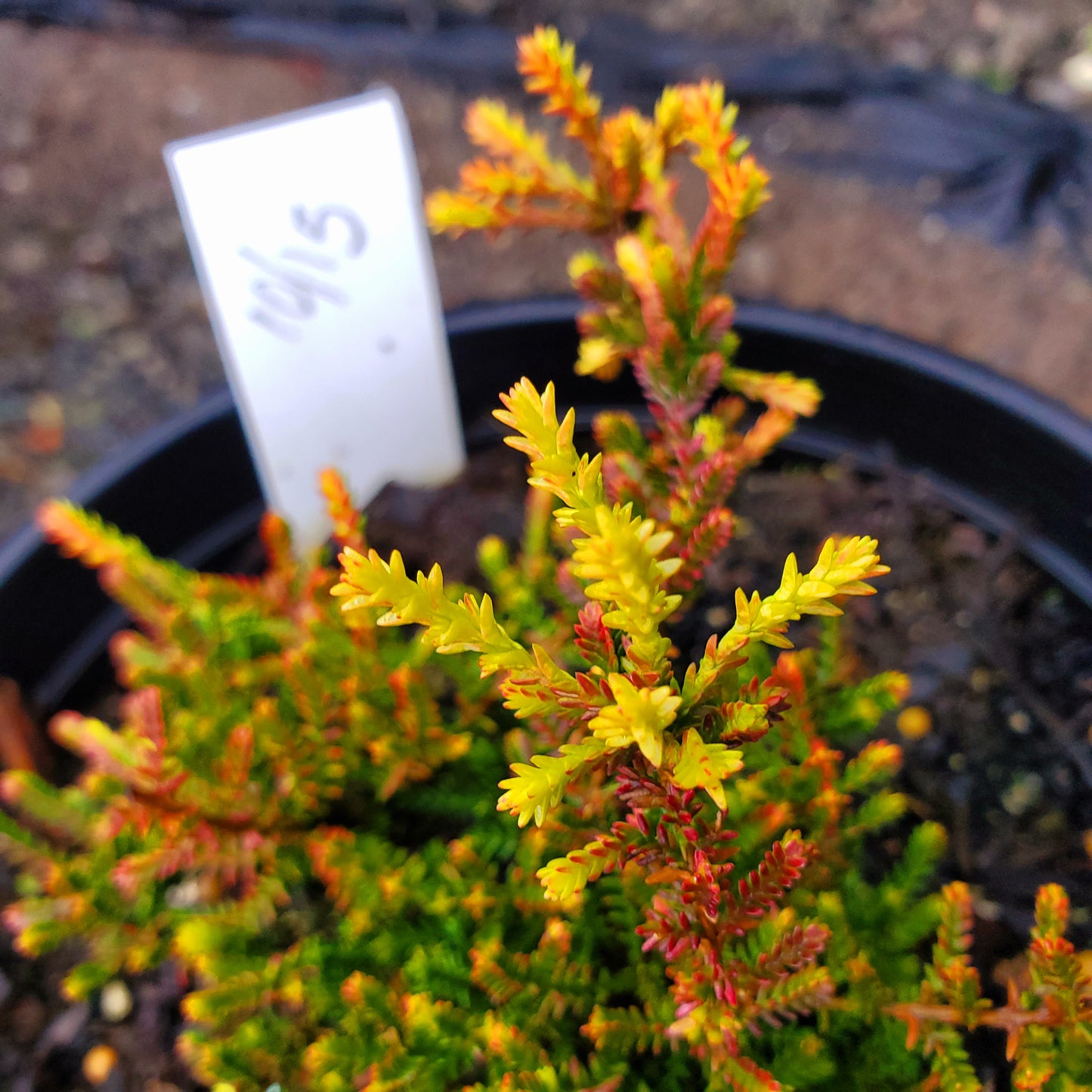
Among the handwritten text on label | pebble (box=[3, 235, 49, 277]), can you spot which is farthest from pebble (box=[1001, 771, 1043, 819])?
pebble (box=[3, 235, 49, 277])

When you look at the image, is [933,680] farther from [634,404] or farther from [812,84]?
[812,84]

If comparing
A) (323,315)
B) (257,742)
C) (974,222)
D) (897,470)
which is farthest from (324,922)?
(974,222)

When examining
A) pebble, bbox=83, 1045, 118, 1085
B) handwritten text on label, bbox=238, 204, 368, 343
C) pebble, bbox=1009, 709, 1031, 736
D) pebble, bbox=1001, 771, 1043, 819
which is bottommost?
pebble, bbox=83, 1045, 118, 1085

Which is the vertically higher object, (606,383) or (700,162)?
(700,162)

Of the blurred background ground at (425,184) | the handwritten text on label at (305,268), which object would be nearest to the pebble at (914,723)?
the handwritten text on label at (305,268)

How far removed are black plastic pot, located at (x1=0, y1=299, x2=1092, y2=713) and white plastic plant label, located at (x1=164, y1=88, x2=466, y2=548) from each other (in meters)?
0.17

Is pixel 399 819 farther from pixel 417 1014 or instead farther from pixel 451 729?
pixel 417 1014

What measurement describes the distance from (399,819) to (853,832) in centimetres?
49

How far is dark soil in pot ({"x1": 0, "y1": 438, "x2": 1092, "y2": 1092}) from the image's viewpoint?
997 mm

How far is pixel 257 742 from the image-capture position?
93cm

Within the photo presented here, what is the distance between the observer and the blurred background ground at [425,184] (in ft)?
6.63

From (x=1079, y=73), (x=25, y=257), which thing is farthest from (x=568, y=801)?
(x=1079, y=73)

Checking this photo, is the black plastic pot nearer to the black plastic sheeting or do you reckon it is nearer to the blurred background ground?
the blurred background ground

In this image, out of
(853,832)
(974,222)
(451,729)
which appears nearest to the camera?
(853,832)
